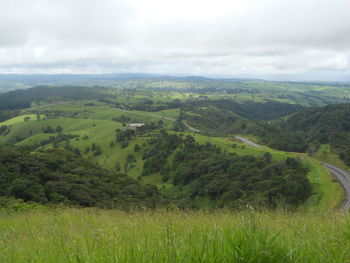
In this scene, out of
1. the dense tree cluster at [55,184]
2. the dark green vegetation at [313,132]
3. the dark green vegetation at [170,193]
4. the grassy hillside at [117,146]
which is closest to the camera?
the dark green vegetation at [170,193]

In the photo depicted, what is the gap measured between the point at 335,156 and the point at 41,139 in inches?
5254

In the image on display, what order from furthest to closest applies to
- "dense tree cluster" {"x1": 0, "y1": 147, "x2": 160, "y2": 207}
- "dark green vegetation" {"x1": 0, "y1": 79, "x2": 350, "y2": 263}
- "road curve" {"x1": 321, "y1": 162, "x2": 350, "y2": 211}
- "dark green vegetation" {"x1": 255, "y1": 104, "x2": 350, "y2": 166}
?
"dark green vegetation" {"x1": 255, "y1": 104, "x2": 350, "y2": 166}
"road curve" {"x1": 321, "y1": 162, "x2": 350, "y2": 211}
"dense tree cluster" {"x1": 0, "y1": 147, "x2": 160, "y2": 207}
"dark green vegetation" {"x1": 0, "y1": 79, "x2": 350, "y2": 263}

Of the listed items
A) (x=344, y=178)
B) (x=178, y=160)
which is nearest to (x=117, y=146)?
(x=178, y=160)

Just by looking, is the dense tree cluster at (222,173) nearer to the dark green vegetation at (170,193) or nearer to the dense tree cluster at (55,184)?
the dark green vegetation at (170,193)

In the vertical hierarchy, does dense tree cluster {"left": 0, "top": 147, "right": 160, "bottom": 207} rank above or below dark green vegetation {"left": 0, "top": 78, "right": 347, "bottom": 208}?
above

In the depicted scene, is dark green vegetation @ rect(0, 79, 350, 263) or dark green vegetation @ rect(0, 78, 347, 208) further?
dark green vegetation @ rect(0, 78, 347, 208)

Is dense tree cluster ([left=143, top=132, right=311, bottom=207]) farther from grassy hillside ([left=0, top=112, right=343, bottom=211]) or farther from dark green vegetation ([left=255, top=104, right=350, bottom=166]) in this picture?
dark green vegetation ([left=255, top=104, right=350, bottom=166])

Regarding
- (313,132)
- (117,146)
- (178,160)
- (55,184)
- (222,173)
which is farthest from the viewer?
(313,132)

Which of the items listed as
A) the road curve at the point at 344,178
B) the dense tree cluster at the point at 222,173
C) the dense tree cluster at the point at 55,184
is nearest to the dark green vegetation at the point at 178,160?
the dense tree cluster at the point at 222,173

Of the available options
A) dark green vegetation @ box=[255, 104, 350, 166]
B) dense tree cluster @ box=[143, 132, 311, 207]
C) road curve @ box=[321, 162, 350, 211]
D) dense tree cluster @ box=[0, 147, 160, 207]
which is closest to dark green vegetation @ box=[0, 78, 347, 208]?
dense tree cluster @ box=[143, 132, 311, 207]

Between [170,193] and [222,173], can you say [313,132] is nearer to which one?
[222,173]

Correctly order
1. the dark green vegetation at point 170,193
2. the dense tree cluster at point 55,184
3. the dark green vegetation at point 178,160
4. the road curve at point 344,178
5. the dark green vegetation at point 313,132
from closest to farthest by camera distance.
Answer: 1. the dark green vegetation at point 170,193
2. the dense tree cluster at point 55,184
3. the dark green vegetation at point 178,160
4. the road curve at point 344,178
5. the dark green vegetation at point 313,132

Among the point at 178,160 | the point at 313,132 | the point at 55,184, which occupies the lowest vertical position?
the point at 178,160

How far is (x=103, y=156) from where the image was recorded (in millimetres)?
113062
